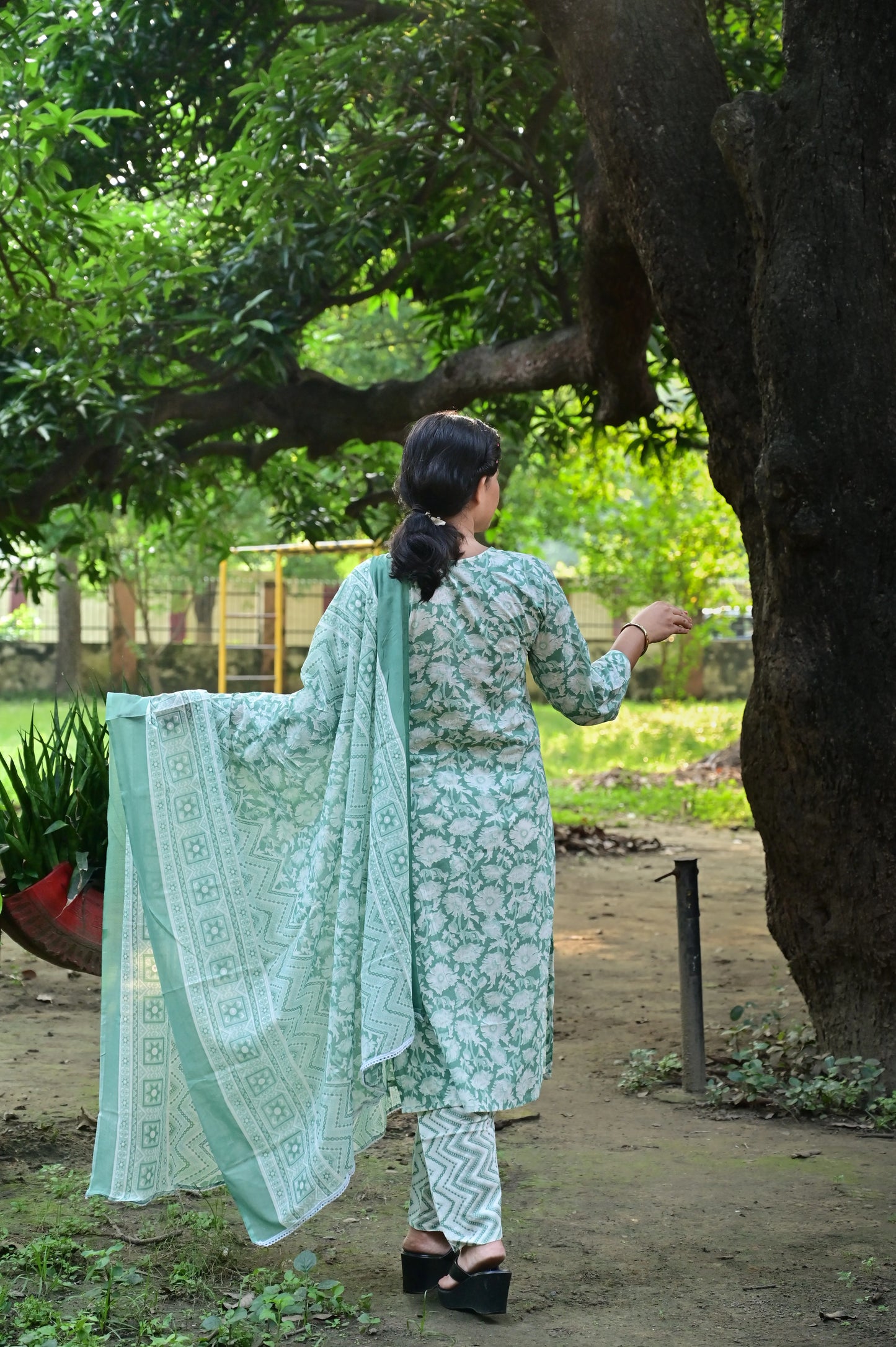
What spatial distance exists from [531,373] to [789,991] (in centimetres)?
320

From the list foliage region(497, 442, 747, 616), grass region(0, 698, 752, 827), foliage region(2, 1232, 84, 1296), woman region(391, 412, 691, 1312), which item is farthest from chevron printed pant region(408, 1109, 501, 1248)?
foliage region(497, 442, 747, 616)

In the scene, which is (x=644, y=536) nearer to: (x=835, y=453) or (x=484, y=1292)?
(x=835, y=453)

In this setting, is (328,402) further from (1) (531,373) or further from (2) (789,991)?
(2) (789,991)

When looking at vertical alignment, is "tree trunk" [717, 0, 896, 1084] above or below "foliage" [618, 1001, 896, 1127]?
above

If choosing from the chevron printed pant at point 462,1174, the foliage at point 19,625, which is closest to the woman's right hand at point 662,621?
the chevron printed pant at point 462,1174

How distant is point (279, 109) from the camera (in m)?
6.12

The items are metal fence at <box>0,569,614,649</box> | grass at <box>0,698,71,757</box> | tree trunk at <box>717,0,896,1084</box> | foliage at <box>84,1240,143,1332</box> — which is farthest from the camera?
metal fence at <box>0,569,614,649</box>

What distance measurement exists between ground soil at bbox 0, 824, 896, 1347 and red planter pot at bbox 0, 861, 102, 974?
65 cm

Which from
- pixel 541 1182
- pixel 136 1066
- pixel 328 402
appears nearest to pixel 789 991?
pixel 541 1182

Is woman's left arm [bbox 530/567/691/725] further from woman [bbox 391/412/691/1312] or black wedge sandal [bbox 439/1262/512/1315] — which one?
black wedge sandal [bbox 439/1262/512/1315]

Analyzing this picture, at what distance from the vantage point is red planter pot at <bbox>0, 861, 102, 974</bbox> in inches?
134

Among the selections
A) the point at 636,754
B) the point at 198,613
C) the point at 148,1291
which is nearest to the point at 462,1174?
the point at 148,1291

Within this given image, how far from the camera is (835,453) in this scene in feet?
13.4

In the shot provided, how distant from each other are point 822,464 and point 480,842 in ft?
5.88
